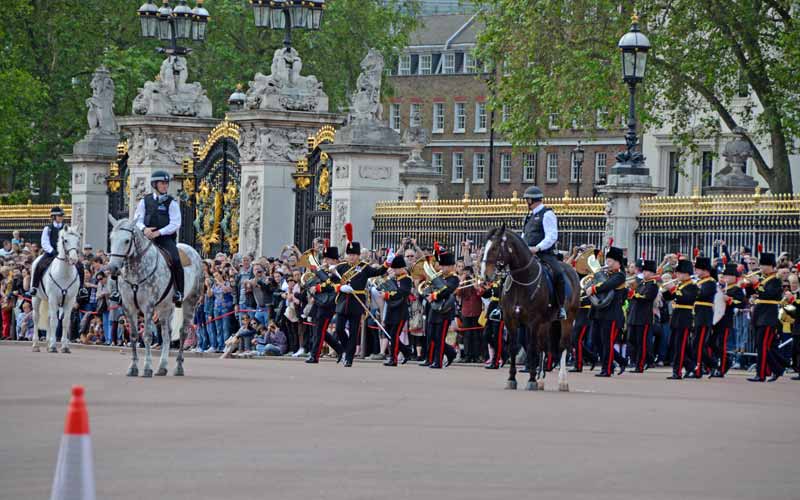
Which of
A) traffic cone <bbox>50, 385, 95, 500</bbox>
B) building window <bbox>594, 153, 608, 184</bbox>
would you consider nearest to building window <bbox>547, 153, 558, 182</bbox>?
building window <bbox>594, 153, 608, 184</bbox>

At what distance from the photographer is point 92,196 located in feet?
125

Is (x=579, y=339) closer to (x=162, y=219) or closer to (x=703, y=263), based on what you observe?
(x=703, y=263)

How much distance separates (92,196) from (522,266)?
66.3ft

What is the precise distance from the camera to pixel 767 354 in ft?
73.3

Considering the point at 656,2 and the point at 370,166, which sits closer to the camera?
the point at 370,166

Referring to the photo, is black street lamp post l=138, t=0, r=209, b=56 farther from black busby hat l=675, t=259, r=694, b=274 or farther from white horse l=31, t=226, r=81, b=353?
black busby hat l=675, t=259, r=694, b=274

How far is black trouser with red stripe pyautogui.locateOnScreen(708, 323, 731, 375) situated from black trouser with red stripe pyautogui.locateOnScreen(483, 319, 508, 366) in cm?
312

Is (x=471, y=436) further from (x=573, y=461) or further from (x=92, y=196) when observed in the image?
(x=92, y=196)

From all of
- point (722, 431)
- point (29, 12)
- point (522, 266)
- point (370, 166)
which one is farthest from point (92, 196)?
point (722, 431)

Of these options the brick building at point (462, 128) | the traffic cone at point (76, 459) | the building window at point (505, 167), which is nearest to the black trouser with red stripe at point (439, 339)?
the traffic cone at point (76, 459)

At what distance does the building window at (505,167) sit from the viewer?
91250mm

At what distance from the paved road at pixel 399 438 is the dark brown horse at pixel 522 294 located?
571mm

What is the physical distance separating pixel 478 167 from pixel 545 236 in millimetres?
75637

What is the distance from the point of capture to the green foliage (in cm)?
5216
